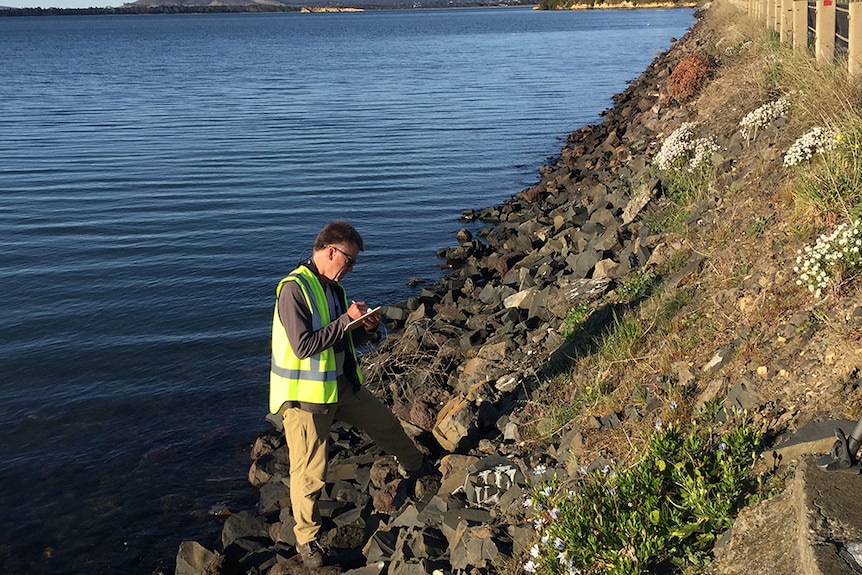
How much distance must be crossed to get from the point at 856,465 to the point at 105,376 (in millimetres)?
9651

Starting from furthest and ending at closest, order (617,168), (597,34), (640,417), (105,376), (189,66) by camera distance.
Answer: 1. (597,34)
2. (189,66)
3. (617,168)
4. (105,376)
5. (640,417)

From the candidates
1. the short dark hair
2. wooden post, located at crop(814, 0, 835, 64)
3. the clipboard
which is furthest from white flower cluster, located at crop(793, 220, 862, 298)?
wooden post, located at crop(814, 0, 835, 64)

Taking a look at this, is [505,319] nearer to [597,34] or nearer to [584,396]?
[584,396]

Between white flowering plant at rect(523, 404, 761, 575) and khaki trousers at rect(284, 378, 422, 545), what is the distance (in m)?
1.80

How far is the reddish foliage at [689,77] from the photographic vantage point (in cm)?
1997

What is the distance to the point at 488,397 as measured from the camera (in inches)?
329

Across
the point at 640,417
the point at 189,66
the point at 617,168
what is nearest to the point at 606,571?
the point at 640,417

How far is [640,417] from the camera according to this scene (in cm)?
625

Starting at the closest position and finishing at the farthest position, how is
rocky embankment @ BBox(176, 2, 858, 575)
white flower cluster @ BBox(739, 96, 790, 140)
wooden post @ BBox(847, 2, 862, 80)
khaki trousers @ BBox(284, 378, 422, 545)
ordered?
rocky embankment @ BBox(176, 2, 858, 575)
khaki trousers @ BBox(284, 378, 422, 545)
wooden post @ BBox(847, 2, 862, 80)
white flower cluster @ BBox(739, 96, 790, 140)

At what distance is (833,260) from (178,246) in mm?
13218

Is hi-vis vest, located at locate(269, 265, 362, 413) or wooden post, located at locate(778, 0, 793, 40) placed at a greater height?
wooden post, located at locate(778, 0, 793, 40)

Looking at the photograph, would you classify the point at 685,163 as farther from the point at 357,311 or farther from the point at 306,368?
the point at 306,368

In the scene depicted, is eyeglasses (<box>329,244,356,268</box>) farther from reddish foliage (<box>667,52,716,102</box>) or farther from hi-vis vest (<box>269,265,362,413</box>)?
reddish foliage (<box>667,52,716,102</box>)

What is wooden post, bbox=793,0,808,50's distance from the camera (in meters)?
15.3
